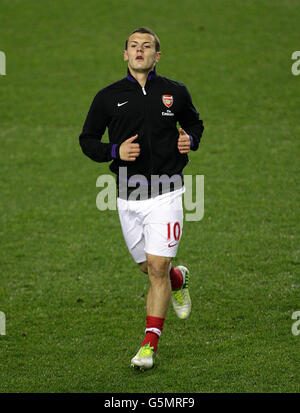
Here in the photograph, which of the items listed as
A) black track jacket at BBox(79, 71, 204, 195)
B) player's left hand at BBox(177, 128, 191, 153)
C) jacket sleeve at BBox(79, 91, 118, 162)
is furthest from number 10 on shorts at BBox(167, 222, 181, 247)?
jacket sleeve at BBox(79, 91, 118, 162)

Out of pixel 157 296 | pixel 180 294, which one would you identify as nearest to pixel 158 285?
pixel 157 296

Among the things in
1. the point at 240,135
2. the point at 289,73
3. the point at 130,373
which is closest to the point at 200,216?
the point at 240,135

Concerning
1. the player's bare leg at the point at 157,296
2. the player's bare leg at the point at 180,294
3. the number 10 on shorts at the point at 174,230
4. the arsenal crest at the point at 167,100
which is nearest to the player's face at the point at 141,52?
the arsenal crest at the point at 167,100

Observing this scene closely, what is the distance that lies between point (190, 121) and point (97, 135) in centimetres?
84

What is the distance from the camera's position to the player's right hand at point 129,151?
599 cm

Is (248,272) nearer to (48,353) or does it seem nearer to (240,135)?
(48,353)

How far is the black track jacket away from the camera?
622 centimetres

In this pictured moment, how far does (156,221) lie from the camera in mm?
6266

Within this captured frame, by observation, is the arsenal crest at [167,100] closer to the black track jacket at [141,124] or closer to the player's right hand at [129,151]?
the black track jacket at [141,124]

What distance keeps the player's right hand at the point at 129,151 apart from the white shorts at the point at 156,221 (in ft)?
1.57

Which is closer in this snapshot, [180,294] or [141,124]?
[141,124]

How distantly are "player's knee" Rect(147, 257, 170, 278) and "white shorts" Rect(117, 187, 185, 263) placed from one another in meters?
0.05

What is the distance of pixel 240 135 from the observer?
13.5 metres

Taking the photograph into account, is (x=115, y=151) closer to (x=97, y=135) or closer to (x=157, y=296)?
(x=97, y=135)
